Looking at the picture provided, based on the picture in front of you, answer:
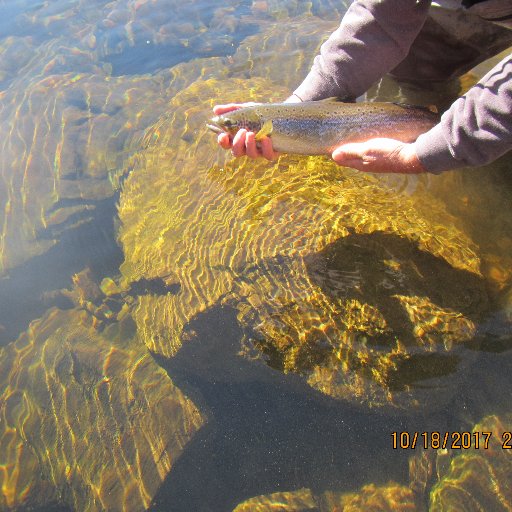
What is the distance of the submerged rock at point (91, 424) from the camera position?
4.04 meters

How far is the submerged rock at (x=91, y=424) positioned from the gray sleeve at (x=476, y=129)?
326 centimetres

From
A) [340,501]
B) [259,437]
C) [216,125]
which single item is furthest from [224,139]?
[340,501]

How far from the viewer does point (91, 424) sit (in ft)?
14.4

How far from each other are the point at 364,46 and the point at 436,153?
4.25ft

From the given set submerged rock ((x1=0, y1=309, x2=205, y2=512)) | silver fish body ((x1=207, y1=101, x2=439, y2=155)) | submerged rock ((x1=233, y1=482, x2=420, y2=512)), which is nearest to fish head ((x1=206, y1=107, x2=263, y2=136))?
silver fish body ((x1=207, y1=101, x2=439, y2=155))

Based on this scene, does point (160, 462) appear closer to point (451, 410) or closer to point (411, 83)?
point (451, 410)

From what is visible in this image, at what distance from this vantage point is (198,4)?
964 centimetres

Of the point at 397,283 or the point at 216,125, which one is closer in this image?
the point at 397,283

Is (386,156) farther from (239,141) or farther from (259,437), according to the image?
(259,437)

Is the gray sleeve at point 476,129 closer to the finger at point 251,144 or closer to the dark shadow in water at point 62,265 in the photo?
the finger at point 251,144

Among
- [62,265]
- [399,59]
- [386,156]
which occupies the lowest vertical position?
[62,265]

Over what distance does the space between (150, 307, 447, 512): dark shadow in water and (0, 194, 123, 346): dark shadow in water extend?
98.1 inches

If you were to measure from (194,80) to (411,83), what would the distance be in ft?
13.8
